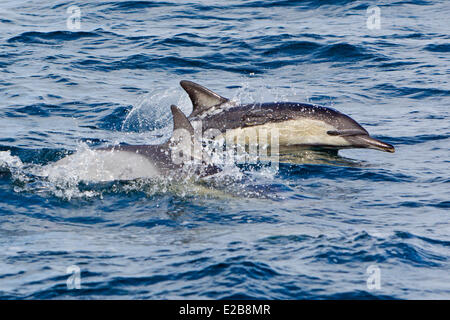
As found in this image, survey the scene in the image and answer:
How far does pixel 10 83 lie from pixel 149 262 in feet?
36.0

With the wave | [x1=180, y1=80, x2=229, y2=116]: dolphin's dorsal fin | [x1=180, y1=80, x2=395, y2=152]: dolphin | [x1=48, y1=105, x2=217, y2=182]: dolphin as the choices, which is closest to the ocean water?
the wave

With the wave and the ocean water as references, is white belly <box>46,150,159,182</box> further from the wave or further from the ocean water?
the wave

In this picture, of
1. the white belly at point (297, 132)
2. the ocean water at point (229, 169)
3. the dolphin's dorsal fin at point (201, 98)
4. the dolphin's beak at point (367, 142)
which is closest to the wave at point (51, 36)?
the ocean water at point (229, 169)

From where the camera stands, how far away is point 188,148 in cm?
1073

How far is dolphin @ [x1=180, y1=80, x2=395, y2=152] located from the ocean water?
0.37m

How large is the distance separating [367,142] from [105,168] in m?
4.60

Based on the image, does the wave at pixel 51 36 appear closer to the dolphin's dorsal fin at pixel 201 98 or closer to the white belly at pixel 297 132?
the dolphin's dorsal fin at pixel 201 98

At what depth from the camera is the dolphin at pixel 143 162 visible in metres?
10.6

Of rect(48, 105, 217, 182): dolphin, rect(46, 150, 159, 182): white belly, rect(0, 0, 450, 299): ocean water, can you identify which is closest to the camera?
rect(0, 0, 450, 299): ocean water

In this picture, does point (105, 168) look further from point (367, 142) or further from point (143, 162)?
point (367, 142)

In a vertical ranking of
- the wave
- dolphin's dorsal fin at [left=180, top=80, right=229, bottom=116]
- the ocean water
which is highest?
the wave

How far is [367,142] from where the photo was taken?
13.0 metres

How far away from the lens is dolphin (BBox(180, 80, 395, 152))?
1289 cm
